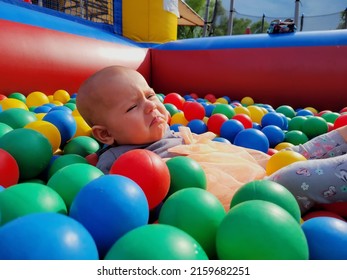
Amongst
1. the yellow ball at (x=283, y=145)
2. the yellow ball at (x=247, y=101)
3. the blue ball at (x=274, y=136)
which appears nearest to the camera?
the yellow ball at (x=283, y=145)

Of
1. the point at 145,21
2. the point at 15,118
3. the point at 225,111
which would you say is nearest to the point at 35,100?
the point at 15,118

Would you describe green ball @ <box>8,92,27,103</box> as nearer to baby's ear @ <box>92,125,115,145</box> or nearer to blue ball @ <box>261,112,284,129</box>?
baby's ear @ <box>92,125,115,145</box>

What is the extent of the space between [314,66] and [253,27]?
11601 millimetres

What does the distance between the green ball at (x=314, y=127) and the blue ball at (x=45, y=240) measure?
1521mm

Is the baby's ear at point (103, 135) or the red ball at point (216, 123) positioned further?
the red ball at point (216, 123)

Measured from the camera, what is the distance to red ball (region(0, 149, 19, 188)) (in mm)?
984

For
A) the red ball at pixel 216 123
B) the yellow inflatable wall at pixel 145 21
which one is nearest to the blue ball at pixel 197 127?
the red ball at pixel 216 123

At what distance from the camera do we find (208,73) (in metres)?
3.18

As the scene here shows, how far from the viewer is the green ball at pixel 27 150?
1125 millimetres

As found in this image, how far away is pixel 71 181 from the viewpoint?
873mm

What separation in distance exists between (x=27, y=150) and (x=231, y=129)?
955mm

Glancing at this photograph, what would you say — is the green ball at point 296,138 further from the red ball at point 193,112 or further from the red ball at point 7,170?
the red ball at point 7,170

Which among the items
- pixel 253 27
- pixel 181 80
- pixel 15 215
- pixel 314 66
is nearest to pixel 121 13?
pixel 181 80

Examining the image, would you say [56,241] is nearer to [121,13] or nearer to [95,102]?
[95,102]
